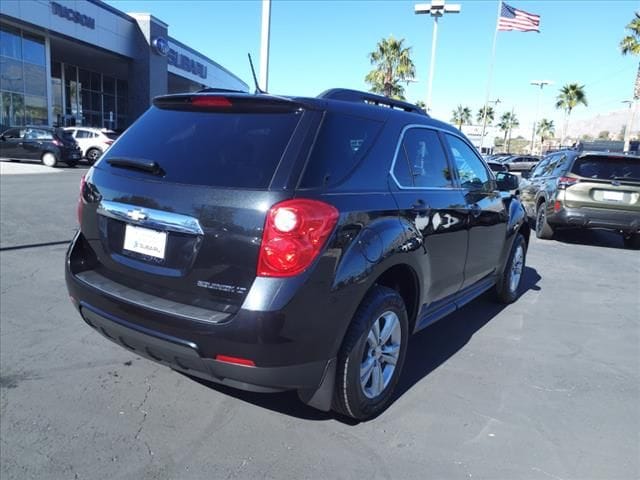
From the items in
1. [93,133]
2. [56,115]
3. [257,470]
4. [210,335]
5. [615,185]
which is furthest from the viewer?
[56,115]

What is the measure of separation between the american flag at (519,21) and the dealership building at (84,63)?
16.2 metres

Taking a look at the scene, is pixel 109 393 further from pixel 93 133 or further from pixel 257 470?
pixel 93 133

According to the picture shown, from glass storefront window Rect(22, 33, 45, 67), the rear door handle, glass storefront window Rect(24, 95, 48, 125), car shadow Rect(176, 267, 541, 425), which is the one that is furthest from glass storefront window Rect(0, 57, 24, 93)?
the rear door handle

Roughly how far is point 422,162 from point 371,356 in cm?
137

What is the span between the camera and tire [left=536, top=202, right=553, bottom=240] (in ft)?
31.1

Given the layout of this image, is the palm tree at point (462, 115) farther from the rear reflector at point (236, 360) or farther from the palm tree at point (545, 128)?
the rear reflector at point (236, 360)

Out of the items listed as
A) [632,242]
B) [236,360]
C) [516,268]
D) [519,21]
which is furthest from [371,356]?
[519,21]

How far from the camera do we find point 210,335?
2.35 metres

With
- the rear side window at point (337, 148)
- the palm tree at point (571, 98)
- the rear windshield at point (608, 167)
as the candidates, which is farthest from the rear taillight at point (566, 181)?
the palm tree at point (571, 98)

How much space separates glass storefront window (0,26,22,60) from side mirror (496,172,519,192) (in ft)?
88.4

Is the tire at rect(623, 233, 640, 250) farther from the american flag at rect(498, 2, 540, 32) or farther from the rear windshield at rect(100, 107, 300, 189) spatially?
the american flag at rect(498, 2, 540, 32)

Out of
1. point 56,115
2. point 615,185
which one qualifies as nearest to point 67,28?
point 56,115

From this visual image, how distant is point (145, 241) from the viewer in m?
2.63

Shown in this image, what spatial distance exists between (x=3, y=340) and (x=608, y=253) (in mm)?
8885
